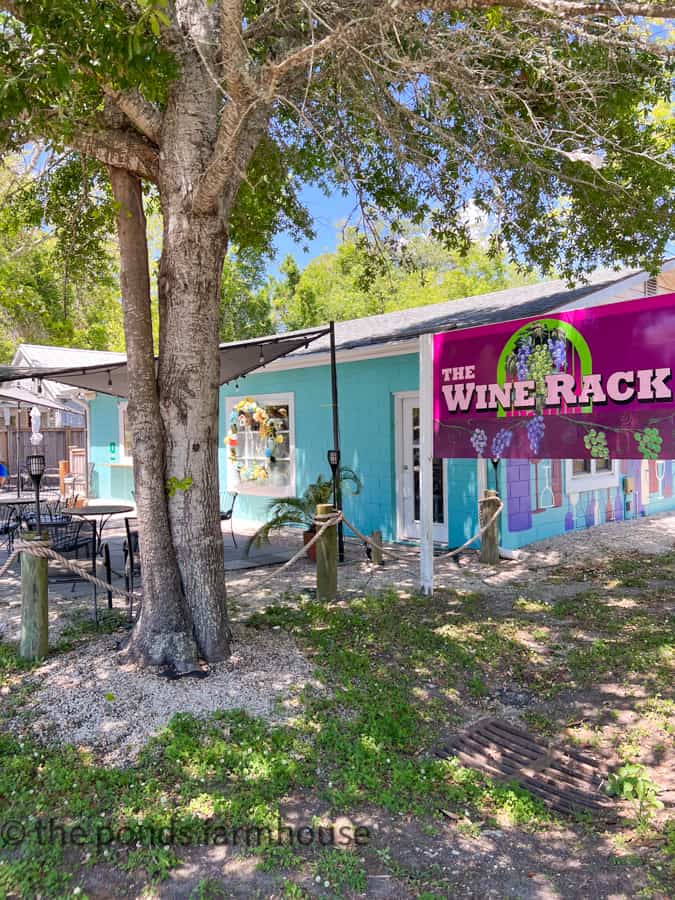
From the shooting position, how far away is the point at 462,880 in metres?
2.56

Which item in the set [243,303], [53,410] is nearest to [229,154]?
Result: [53,410]

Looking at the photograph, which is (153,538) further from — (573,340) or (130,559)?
(573,340)

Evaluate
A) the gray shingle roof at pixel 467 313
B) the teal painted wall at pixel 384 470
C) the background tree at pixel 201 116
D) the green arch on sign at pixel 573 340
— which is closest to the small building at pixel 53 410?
the teal painted wall at pixel 384 470

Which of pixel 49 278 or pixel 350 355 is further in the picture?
pixel 49 278

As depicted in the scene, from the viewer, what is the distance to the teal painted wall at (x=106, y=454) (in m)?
15.4

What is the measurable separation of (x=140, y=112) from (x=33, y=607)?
146 inches

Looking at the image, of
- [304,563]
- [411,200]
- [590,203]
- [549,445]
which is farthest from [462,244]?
[304,563]

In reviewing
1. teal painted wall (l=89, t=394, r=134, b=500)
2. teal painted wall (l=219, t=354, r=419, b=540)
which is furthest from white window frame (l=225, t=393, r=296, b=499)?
teal painted wall (l=89, t=394, r=134, b=500)

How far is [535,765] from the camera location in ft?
11.4

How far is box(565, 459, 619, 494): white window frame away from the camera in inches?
392

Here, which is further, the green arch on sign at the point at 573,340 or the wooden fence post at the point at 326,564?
the wooden fence post at the point at 326,564

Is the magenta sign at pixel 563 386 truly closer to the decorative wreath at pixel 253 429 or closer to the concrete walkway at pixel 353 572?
the concrete walkway at pixel 353 572

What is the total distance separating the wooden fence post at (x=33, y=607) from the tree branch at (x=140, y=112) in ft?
10.6

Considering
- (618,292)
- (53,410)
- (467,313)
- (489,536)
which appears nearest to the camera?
(489,536)
